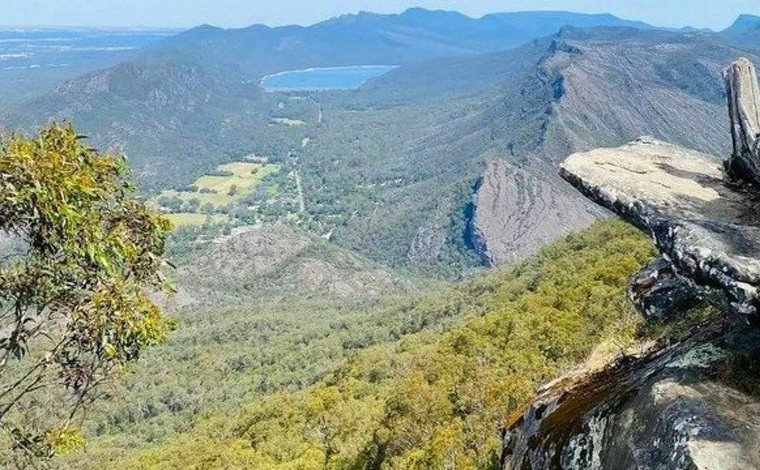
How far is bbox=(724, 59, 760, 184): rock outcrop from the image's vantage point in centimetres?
908

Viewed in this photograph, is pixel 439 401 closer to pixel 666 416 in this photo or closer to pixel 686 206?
pixel 686 206

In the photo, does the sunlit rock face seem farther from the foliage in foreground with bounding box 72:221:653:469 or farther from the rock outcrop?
the foliage in foreground with bounding box 72:221:653:469

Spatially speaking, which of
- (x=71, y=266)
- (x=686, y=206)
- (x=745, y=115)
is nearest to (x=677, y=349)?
(x=686, y=206)

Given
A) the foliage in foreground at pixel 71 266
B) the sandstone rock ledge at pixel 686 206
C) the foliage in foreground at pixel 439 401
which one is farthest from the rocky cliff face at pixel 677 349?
the foliage in foreground at pixel 71 266

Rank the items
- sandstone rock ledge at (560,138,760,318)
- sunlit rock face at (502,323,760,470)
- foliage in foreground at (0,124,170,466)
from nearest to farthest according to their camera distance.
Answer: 1. sunlit rock face at (502,323,760,470)
2. sandstone rock ledge at (560,138,760,318)
3. foliage in foreground at (0,124,170,466)

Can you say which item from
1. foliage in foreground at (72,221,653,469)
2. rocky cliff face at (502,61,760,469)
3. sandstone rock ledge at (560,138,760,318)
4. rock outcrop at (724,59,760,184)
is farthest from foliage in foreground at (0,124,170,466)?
foliage in foreground at (72,221,653,469)

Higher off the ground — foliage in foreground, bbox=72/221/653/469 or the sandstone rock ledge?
the sandstone rock ledge

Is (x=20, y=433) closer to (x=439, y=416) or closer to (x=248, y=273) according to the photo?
(x=439, y=416)

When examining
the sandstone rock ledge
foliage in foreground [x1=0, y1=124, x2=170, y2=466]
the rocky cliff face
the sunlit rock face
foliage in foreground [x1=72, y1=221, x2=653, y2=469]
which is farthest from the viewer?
foliage in foreground [x1=72, y1=221, x2=653, y2=469]

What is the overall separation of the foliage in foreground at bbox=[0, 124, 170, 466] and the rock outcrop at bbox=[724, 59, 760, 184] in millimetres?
7667

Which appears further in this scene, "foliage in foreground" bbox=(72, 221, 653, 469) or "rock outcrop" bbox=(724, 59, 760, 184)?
"foliage in foreground" bbox=(72, 221, 653, 469)

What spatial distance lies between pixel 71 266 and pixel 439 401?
945 inches

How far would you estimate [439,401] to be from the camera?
30.3m

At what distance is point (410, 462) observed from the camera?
26000mm
